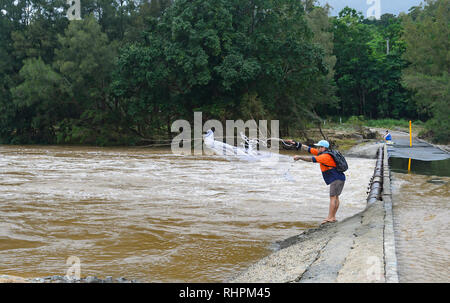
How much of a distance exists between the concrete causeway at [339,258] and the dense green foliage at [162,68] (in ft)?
74.9

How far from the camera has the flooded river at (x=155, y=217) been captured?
7461 millimetres

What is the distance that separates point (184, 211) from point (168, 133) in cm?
2482

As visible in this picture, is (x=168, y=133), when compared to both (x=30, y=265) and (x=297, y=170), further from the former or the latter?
(x=30, y=265)

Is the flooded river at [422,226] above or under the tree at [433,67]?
under

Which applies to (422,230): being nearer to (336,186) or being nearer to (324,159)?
(336,186)

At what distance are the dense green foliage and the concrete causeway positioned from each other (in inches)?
899

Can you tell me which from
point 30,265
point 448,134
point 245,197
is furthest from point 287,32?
point 30,265

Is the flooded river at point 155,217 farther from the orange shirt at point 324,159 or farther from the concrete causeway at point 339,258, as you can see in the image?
the orange shirt at point 324,159

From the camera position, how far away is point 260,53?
32.5 metres

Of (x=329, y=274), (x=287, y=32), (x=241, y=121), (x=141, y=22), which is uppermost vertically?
(x=141, y=22)

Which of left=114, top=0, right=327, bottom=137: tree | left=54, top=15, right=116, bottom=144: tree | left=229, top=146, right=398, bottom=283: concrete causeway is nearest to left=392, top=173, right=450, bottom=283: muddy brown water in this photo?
left=229, top=146, right=398, bottom=283: concrete causeway

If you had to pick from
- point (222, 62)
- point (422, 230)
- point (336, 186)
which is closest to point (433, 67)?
point (222, 62)

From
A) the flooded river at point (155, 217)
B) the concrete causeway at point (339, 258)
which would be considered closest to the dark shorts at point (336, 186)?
the concrete causeway at point (339, 258)

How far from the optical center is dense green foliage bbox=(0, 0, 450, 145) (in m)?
31.3
